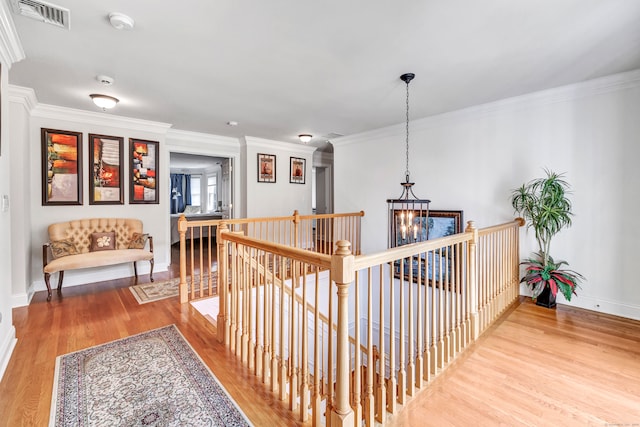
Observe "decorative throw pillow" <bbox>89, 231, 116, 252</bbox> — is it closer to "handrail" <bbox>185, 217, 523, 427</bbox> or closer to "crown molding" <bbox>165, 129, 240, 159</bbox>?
"crown molding" <bbox>165, 129, 240, 159</bbox>

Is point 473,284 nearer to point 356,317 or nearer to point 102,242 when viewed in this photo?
point 356,317

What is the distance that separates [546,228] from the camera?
326cm

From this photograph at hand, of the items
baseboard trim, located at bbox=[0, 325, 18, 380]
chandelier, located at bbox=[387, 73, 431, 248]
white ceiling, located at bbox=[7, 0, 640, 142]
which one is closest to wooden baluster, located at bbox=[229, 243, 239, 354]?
baseboard trim, located at bbox=[0, 325, 18, 380]

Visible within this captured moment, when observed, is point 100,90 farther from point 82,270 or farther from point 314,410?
point 314,410

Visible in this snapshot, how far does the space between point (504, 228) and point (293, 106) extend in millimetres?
2976

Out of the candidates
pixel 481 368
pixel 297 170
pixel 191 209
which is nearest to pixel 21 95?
pixel 297 170

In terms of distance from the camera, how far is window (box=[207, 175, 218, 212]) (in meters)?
10.2

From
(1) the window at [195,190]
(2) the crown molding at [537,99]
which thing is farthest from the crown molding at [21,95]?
(1) the window at [195,190]

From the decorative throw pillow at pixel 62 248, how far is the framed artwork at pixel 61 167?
646 millimetres

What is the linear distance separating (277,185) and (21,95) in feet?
13.0

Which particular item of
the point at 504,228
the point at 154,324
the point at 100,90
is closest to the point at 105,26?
the point at 100,90

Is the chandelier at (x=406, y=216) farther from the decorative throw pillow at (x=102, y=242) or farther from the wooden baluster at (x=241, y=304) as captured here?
the decorative throw pillow at (x=102, y=242)

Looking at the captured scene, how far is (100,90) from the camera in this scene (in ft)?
10.9

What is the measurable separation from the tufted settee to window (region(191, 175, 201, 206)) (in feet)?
21.8
